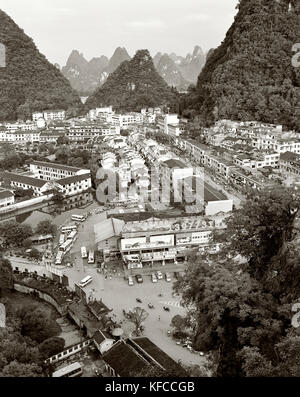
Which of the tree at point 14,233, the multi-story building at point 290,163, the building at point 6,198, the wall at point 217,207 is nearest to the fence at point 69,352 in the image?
the tree at point 14,233

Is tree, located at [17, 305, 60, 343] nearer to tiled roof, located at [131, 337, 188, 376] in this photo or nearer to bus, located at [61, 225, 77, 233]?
tiled roof, located at [131, 337, 188, 376]

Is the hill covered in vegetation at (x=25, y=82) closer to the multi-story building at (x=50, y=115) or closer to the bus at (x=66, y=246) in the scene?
the multi-story building at (x=50, y=115)

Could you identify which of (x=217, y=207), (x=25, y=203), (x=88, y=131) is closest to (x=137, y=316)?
(x=217, y=207)

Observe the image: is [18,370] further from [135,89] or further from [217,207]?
[135,89]

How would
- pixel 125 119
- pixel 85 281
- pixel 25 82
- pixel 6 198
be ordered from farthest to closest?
pixel 25 82 < pixel 125 119 < pixel 6 198 < pixel 85 281

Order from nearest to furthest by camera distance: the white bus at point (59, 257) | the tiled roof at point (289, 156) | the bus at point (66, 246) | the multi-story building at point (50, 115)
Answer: the white bus at point (59, 257) < the bus at point (66, 246) < the tiled roof at point (289, 156) < the multi-story building at point (50, 115)

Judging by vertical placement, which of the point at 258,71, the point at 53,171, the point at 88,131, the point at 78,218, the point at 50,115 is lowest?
the point at 78,218

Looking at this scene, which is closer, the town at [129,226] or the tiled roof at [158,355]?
the tiled roof at [158,355]
